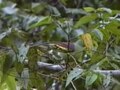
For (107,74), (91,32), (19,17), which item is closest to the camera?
(107,74)

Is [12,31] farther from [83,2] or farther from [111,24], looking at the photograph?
[83,2]

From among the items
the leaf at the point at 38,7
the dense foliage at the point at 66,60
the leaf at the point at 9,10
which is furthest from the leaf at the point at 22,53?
the leaf at the point at 38,7

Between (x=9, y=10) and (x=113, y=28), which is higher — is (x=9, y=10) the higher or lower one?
the lower one

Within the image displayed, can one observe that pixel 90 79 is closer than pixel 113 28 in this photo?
Yes

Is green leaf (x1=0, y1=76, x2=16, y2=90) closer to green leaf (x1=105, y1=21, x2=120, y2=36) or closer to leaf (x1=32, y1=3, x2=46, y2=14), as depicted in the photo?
green leaf (x1=105, y1=21, x2=120, y2=36)

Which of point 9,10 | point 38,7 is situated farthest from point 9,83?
point 38,7

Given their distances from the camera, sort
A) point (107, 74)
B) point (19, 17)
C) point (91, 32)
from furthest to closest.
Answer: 1. point (19, 17)
2. point (91, 32)
3. point (107, 74)

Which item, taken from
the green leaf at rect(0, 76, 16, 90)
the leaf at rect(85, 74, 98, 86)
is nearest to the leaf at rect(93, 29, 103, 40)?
the leaf at rect(85, 74, 98, 86)

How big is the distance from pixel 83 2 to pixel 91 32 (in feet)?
5.14

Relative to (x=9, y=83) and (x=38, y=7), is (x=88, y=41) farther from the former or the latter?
(x=38, y=7)

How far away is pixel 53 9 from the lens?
7.68 feet

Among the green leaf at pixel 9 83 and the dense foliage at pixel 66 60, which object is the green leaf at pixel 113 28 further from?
the green leaf at pixel 9 83

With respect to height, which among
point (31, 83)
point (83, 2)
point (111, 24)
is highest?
point (111, 24)

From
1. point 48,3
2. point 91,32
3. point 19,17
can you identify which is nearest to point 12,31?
point 91,32
